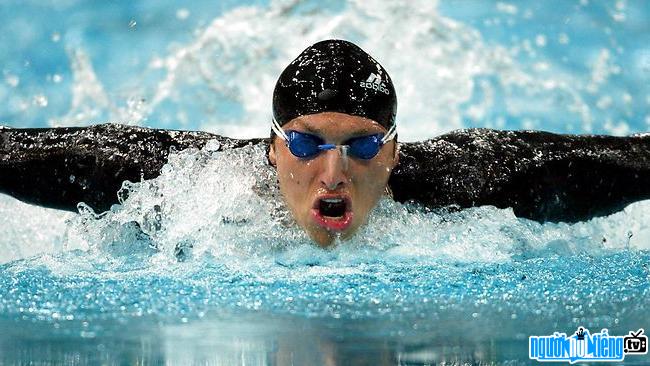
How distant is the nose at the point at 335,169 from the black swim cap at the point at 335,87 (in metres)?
0.15

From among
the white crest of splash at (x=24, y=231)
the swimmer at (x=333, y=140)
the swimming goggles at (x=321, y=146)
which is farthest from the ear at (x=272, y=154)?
the white crest of splash at (x=24, y=231)

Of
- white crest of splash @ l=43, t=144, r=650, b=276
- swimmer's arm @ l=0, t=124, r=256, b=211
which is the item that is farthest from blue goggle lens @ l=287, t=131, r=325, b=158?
swimmer's arm @ l=0, t=124, r=256, b=211

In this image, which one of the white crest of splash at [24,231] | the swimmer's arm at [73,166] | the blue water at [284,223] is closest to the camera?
the blue water at [284,223]

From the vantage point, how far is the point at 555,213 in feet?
11.9

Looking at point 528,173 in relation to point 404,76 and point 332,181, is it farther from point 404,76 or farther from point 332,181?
point 404,76

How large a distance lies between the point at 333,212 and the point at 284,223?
0.72 feet

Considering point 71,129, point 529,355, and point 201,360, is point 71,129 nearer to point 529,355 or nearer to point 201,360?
point 201,360

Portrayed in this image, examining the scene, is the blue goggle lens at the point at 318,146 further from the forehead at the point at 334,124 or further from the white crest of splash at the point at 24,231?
the white crest of splash at the point at 24,231

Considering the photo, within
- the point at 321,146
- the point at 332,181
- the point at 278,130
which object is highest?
the point at 278,130

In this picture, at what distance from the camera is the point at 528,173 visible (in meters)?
3.59

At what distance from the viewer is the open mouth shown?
3.19 metres

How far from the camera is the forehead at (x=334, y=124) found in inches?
126

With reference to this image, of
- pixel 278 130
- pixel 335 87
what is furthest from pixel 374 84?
pixel 278 130

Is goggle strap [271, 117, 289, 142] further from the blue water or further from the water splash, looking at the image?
the water splash
